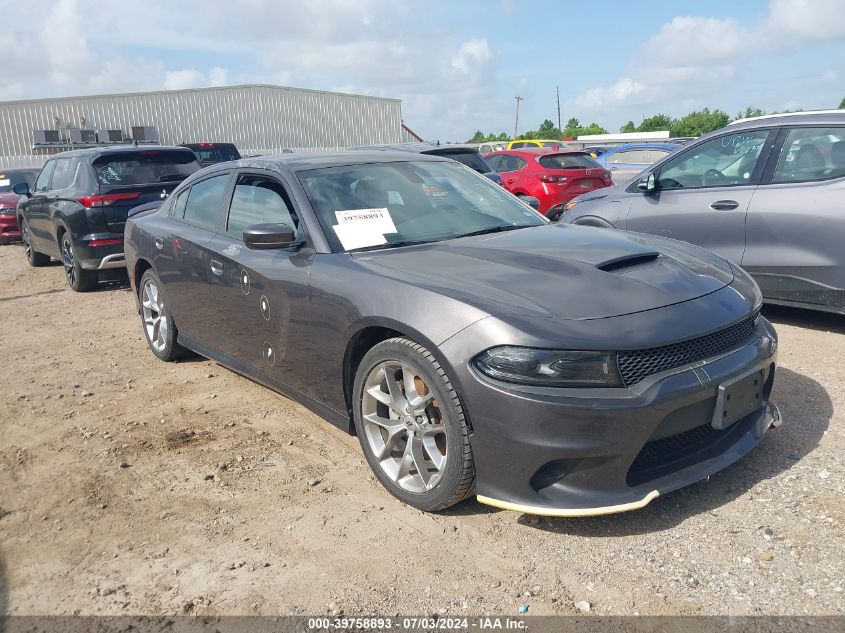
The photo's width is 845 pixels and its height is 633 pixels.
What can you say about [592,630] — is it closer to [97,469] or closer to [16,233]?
[97,469]

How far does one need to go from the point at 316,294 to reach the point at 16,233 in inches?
551

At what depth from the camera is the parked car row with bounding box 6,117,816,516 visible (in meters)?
2.72

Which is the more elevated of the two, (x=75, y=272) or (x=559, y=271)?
(x=559, y=271)

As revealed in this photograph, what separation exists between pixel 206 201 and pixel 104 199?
4410mm

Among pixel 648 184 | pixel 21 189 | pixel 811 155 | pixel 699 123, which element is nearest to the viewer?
pixel 811 155

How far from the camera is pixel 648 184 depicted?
20.7ft

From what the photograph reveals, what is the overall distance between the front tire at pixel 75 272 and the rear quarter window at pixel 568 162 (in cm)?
757

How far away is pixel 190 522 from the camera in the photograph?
322 centimetres

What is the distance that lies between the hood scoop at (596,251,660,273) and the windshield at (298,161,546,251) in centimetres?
90

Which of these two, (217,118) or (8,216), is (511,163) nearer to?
(8,216)

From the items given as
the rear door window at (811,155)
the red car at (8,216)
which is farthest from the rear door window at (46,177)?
the rear door window at (811,155)

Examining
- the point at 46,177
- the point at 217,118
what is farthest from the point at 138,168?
the point at 217,118

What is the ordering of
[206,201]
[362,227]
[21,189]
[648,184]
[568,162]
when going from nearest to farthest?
[362,227] < [206,201] < [648,184] < [21,189] < [568,162]

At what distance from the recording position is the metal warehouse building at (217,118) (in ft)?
107
